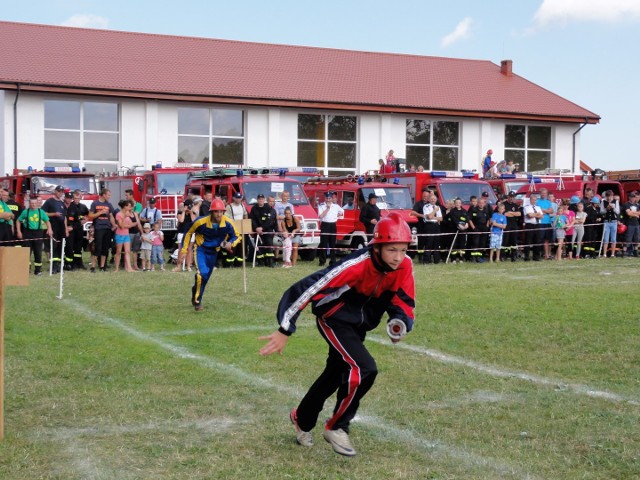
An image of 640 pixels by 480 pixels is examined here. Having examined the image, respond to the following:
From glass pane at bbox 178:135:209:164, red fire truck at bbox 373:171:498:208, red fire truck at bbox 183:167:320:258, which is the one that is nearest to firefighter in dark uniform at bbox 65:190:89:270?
red fire truck at bbox 183:167:320:258

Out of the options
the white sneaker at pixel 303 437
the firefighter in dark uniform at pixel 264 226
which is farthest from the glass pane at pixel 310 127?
the white sneaker at pixel 303 437

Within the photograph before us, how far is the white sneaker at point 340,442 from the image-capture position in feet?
20.9

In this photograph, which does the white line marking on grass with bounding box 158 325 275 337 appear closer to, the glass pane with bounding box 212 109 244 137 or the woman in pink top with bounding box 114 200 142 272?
the woman in pink top with bounding box 114 200 142 272

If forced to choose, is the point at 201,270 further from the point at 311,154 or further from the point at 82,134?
the point at 311,154

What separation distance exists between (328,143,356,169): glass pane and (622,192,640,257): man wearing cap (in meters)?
14.5

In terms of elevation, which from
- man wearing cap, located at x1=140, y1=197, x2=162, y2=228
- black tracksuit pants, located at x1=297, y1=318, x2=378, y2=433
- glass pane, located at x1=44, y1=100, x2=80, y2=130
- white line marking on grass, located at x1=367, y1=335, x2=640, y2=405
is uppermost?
glass pane, located at x1=44, y1=100, x2=80, y2=130

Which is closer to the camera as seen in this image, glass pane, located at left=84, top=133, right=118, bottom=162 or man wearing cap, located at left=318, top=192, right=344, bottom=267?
man wearing cap, located at left=318, top=192, right=344, bottom=267

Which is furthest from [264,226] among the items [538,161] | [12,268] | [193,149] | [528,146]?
[538,161]

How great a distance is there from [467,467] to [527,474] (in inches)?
15.4

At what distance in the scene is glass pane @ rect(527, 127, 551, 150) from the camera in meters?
41.3

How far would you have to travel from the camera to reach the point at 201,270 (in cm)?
1420

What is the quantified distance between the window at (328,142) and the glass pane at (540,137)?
8485 mm

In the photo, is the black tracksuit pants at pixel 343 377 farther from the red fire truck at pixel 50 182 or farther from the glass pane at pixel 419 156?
the glass pane at pixel 419 156

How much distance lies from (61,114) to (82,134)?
3.34ft
